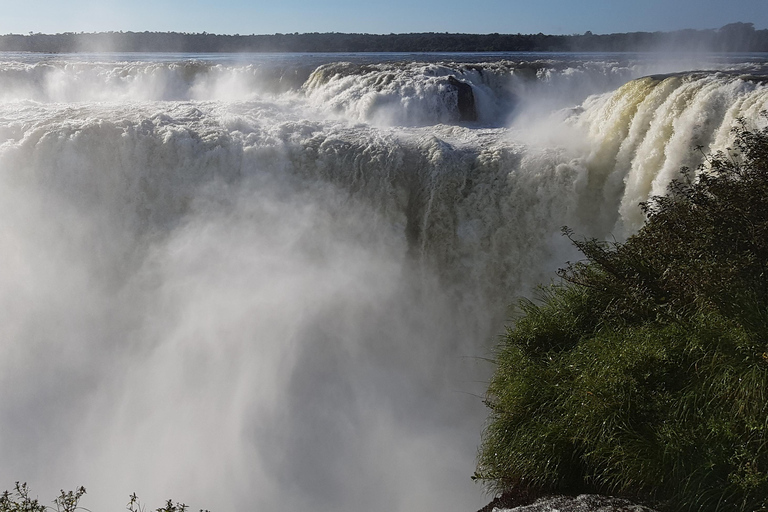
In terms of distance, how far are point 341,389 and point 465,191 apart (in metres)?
4.23

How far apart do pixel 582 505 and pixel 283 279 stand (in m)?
7.32

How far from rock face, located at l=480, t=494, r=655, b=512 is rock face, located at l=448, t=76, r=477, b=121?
50.4ft

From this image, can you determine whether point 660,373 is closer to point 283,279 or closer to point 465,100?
point 283,279

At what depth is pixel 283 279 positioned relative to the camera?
36.1ft

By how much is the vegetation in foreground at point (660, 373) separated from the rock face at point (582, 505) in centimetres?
15

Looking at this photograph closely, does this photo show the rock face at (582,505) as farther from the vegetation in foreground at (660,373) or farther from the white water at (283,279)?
the white water at (283,279)

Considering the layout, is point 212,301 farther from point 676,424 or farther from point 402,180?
point 676,424

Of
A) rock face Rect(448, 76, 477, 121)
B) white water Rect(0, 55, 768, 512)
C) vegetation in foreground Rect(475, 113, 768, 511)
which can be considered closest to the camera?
vegetation in foreground Rect(475, 113, 768, 511)

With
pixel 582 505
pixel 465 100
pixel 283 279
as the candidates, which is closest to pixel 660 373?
pixel 582 505

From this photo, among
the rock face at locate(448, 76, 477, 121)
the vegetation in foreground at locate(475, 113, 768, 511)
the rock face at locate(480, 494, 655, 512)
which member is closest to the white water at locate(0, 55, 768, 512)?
the vegetation in foreground at locate(475, 113, 768, 511)

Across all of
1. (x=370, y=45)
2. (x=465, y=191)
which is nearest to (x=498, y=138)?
(x=465, y=191)

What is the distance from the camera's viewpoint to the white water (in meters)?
9.00

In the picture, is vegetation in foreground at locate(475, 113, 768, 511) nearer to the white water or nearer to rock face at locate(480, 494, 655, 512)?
rock face at locate(480, 494, 655, 512)

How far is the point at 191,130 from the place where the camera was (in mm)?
12906
